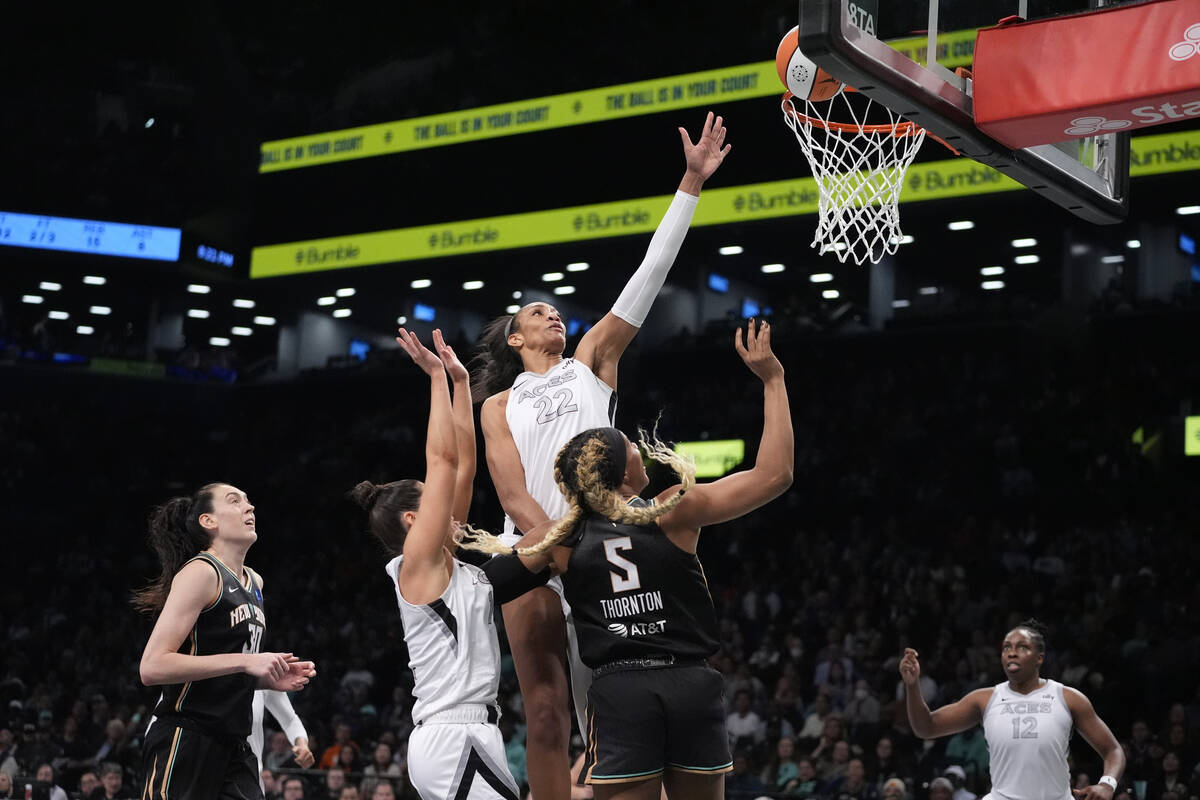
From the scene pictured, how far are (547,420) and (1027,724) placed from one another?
13.3 feet

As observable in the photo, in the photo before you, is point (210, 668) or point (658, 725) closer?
point (658, 725)

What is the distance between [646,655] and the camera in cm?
407

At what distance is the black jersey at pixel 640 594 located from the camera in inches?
160

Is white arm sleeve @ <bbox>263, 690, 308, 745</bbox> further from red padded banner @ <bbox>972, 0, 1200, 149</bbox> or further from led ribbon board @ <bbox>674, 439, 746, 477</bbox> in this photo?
led ribbon board @ <bbox>674, 439, 746, 477</bbox>

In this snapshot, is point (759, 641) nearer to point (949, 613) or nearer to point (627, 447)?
point (949, 613)

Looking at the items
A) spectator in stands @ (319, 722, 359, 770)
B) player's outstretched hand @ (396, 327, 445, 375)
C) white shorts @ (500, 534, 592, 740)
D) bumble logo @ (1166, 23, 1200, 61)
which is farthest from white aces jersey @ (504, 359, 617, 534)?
spectator in stands @ (319, 722, 359, 770)

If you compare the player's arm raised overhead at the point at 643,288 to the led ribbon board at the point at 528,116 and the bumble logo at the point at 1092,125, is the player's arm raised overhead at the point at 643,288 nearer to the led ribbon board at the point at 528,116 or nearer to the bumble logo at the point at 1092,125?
the bumble logo at the point at 1092,125

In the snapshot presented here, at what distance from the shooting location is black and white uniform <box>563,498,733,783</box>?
400cm

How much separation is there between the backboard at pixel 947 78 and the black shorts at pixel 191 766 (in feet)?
11.3

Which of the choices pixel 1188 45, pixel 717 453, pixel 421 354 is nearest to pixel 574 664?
pixel 421 354

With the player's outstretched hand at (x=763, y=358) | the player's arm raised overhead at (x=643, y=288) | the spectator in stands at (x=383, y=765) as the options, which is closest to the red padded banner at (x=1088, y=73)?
the player's arm raised overhead at (x=643, y=288)

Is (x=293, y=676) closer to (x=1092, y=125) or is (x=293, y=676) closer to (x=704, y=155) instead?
(x=704, y=155)

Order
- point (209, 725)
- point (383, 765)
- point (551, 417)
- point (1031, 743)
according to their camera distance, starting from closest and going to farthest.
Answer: point (209, 725) → point (551, 417) → point (1031, 743) → point (383, 765)

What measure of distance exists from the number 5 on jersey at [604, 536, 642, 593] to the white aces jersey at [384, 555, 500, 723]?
50cm
